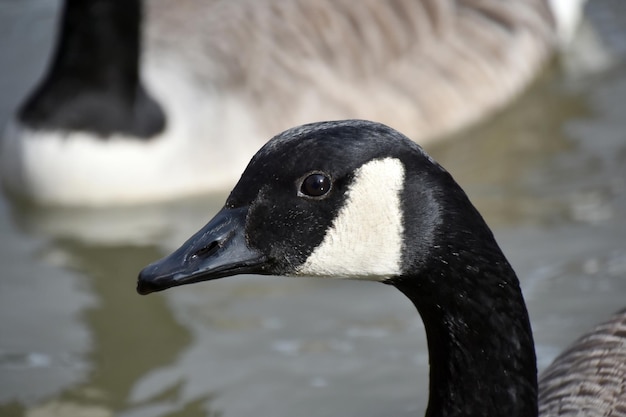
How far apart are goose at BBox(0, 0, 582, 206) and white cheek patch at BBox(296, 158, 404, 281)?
3.55 metres

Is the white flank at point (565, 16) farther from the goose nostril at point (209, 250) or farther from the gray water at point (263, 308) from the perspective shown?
the goose nostril at point (209, 250)

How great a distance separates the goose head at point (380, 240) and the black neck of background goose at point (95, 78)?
3480mm

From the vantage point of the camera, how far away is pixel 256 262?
10.3ft

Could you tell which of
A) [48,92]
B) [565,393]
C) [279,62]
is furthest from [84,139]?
[565,393]

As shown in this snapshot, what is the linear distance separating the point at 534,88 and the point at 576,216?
1937 mm

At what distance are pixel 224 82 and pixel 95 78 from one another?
708 mm

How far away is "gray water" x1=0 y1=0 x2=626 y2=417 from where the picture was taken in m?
4.93

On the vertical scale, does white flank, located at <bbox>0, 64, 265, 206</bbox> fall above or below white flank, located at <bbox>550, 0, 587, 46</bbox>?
below

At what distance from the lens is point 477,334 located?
3.16m

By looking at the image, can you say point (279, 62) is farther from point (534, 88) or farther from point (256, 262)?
point (256, 262)

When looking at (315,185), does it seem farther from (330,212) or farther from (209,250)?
(209,250)

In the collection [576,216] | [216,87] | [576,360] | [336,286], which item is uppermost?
[216,87]

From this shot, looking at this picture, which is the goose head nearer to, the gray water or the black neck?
the black neck

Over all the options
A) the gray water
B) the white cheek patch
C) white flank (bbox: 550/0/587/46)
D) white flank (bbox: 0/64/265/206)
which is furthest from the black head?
white flank (bbox: 550/0/587/46)
